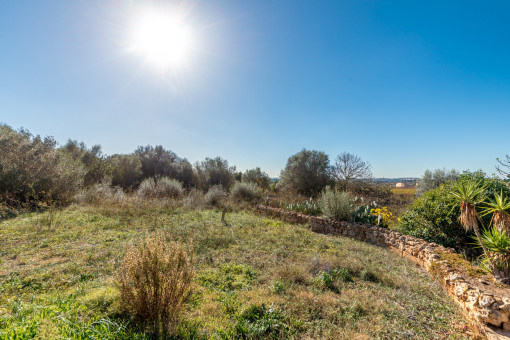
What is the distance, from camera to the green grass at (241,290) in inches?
82.6

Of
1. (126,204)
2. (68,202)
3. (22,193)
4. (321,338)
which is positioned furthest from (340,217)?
(22,193)

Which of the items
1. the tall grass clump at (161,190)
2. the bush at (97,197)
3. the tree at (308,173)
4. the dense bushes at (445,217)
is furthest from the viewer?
the tree at (308,173)

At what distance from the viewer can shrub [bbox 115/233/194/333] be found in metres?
2.11

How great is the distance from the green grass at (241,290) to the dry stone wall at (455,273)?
246 mm

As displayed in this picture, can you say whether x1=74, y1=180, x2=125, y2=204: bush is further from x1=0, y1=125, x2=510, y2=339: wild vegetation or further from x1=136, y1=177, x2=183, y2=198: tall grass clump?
x1=136, y1=177, x2=183, y2=198: tall grass clump

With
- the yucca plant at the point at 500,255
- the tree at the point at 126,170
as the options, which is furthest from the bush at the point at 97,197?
the yucca plant at the point at 500,255

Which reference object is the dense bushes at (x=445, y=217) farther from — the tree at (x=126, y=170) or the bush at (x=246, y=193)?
the tree at (x=126, y=170)

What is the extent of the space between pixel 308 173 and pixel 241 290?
14.6m

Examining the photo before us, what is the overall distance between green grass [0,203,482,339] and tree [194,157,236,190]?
14.2 metres

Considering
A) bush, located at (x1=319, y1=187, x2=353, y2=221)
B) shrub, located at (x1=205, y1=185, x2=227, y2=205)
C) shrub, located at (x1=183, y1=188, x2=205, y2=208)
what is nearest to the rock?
bush, located at (x1=319, y1=187, x2=353, y2=221)

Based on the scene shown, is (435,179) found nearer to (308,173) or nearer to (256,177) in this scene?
(308,173)

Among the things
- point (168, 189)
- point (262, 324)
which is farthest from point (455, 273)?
point (168, 189)

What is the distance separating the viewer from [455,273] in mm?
3293

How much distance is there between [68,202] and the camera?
10.3 m
